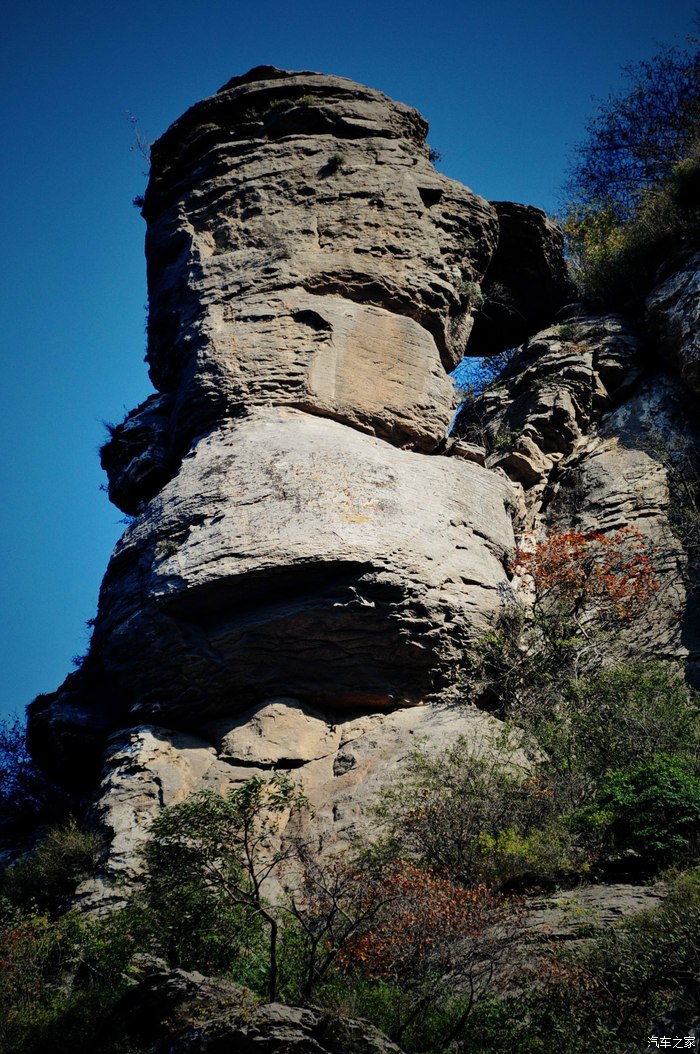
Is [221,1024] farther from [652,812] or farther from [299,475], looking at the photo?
[299,475]

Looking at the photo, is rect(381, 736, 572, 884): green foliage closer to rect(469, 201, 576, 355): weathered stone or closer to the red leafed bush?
the red leafed bush

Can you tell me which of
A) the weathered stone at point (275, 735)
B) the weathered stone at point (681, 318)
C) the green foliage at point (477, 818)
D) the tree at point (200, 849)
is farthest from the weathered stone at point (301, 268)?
the tree at point (200, 849)

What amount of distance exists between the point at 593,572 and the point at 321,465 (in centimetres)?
462

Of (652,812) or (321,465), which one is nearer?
(652,812)

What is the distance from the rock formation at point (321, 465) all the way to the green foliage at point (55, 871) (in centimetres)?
38

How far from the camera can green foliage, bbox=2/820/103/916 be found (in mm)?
11445

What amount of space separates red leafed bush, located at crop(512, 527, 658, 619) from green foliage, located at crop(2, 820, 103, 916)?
23.6ft

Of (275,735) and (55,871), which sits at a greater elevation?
(275,735)

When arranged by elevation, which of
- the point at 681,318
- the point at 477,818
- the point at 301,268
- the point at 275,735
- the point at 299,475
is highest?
the point at 301,268

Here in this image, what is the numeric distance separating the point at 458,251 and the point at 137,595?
889 centimetres

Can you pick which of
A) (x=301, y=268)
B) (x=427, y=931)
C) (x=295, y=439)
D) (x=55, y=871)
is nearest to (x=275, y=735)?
(x=55, y=871)

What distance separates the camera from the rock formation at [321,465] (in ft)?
41.5

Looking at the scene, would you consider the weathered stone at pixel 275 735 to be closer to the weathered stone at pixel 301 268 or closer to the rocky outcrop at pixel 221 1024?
the weathered stone at pixel 301 268

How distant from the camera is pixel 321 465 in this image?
44.4ft
